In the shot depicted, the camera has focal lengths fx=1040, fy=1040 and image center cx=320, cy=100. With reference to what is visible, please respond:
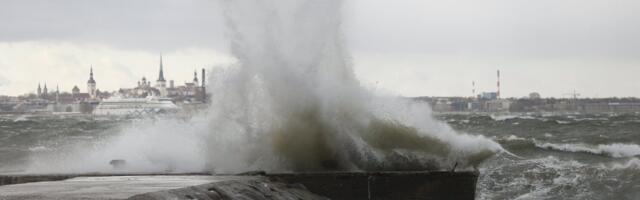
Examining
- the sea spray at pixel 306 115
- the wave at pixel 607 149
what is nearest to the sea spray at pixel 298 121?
the sea spray at pixel 306 115

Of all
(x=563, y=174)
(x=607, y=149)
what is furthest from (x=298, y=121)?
(x=607, y=149)

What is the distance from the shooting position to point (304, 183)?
13.2 metres

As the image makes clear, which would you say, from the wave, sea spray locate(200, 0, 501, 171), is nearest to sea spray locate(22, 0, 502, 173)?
sea spray locate(200, 0, 501, 171)

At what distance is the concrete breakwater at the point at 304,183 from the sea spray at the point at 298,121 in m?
1.62

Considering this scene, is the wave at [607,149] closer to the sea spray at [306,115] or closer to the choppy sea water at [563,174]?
the choppy sea water at [563,174]

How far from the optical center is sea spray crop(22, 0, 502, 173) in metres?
15.2

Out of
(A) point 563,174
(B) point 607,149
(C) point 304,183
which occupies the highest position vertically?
(C) point 304,183

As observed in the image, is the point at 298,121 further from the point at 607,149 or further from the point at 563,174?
the point at 607,149

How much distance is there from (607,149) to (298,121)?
47.1 feet

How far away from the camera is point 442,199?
43.8 ft

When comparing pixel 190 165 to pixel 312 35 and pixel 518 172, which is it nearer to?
pixel 312 35

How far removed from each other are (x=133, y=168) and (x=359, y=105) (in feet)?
12.2

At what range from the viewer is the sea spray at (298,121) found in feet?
50.0

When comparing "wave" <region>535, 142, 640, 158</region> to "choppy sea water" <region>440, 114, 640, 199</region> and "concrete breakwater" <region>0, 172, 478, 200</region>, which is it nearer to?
"choppy sea water" <region>440, 114, 640, 199</region>
